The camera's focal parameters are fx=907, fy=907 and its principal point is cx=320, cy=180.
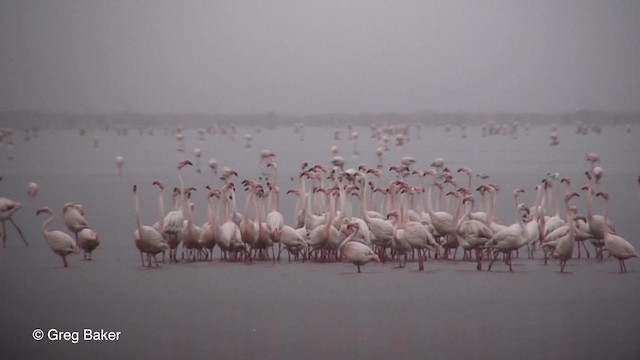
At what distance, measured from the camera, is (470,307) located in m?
4.73

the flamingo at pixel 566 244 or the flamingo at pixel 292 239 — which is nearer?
the flamingo at pixel 566 244

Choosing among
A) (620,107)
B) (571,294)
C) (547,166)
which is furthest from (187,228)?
(547,166)

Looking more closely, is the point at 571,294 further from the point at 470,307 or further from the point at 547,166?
the point at 547,166

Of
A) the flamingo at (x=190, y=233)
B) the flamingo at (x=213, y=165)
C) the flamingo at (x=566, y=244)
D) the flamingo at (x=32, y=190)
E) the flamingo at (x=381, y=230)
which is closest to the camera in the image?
the flamingo at (x=566, y=244)

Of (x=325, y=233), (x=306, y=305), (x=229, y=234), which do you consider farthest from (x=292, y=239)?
(x=306, y=305)

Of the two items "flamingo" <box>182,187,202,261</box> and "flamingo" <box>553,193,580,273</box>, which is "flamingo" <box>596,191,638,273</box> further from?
"flamingo" <box>182,187,202,261</box>

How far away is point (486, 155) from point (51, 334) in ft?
26.5

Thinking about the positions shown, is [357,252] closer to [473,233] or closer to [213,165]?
[473,233]

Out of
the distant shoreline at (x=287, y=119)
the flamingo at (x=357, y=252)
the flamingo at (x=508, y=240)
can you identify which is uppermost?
the distant shoreline at (x=287, y=119)

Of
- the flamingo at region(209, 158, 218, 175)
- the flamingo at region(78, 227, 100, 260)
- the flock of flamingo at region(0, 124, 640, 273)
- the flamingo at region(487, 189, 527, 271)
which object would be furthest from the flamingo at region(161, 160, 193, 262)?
the flamingo at region(209, 158, 218, 175)

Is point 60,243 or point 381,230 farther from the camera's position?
point 381,230

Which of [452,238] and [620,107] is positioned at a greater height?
[620,107]

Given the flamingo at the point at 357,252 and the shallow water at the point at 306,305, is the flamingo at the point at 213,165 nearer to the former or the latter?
the shallow water at the point at 306,305

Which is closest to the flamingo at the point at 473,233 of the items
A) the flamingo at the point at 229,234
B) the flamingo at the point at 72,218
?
the flamingo at the point at 229,234
